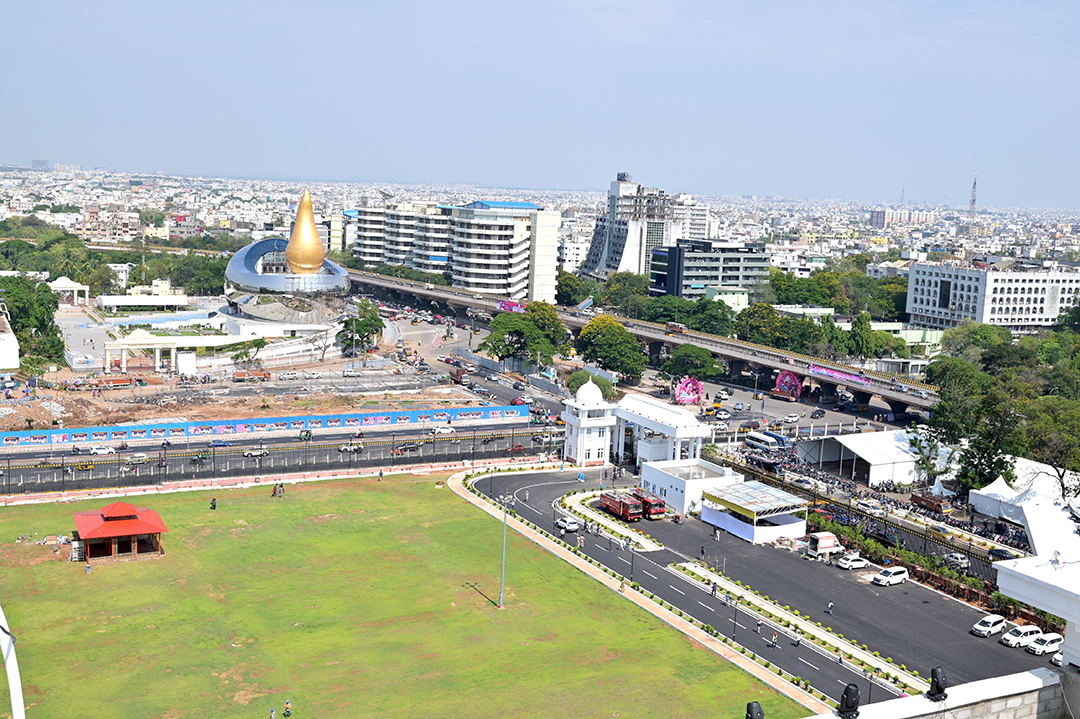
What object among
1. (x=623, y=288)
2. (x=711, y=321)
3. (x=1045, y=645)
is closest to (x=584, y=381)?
(x=711, y=321)

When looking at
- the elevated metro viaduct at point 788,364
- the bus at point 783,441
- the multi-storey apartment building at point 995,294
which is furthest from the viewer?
the multi-storey apartment building at point 995,294

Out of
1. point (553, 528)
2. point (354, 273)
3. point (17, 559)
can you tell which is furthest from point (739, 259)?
point (17, 559)

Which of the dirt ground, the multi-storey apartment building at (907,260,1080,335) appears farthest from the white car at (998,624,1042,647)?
the multi-storey apartment building at (907,260,1080,335)

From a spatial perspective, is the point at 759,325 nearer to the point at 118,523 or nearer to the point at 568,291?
the point at 568,291

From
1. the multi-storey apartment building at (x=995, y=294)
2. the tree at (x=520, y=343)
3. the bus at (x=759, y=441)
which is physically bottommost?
the bus at (x=759, y=441)

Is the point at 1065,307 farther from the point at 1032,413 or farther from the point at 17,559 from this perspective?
the point at 17,559

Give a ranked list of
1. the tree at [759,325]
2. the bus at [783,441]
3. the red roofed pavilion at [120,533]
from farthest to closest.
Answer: the tree at [759,325] → the bus at [783,441] → the red roofed pavilion at [120,533]

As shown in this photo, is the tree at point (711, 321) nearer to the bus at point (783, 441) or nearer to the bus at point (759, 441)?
the bus at point (759, 441)

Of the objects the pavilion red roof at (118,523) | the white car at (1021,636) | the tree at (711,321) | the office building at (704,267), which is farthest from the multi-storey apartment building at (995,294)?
the pavilion red roof at (118,523)
